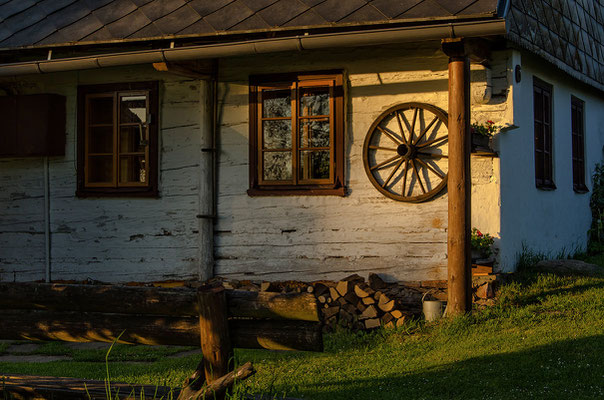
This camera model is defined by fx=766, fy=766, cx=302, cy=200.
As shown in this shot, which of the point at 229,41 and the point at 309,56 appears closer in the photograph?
the point at 229,41

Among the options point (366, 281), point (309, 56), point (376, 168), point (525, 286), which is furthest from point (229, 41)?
point (525, 286)

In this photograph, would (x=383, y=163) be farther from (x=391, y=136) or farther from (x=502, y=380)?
(x=502, y=380)

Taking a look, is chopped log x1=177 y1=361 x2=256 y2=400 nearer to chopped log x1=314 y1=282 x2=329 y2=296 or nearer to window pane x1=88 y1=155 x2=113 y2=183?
chopped log x1=314 y1=282 x2=329 y2=296

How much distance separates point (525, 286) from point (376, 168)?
204 centimetres

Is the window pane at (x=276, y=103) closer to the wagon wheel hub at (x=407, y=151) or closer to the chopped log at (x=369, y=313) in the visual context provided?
the wagon wheel hub at (x=407, y=151)

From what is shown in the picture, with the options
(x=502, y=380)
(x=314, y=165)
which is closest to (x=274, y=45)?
(x=314, y=165)

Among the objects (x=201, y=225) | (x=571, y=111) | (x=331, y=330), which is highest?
(x=571, y=111)

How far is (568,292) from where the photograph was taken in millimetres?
8023

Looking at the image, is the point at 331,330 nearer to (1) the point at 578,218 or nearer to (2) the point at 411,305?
(2) the point at 411,305

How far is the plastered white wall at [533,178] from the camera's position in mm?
8539

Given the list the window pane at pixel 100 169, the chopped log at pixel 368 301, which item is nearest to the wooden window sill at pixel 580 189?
the chopped log at pixel 368 301

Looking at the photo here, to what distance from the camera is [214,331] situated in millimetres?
3990

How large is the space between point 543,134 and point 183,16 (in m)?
4.93

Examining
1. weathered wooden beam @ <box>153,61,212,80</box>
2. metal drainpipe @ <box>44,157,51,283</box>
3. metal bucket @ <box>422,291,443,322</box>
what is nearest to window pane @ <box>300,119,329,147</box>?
weathered wooden beam @ <box>153,61,212,80</box>
